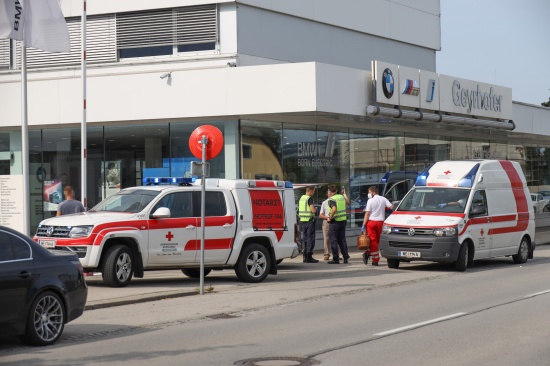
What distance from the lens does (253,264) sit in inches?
757

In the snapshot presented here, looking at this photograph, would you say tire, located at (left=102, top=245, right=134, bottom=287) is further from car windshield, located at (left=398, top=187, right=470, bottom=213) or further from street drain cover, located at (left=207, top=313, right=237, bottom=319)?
car windshield, located at (left=398, top=187, right=470, bottom=213)

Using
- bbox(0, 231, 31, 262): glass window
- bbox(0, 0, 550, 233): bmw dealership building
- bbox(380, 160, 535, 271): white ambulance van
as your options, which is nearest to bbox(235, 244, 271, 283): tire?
bbox(380, 160, 535, 271): white ambulance van

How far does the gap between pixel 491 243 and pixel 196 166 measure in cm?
908

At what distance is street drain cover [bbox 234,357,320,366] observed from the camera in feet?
32.1

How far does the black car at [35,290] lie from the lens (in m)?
10.7

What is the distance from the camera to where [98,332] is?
40.8 feet

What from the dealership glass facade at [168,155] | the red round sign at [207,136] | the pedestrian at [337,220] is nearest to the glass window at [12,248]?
the red round sign at [207,136]

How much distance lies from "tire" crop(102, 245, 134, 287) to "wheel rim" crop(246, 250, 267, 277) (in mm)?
2617

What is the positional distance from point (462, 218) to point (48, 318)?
12.7 meters

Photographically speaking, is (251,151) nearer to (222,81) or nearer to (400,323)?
(222,81)

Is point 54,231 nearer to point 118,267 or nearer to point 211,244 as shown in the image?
point 118,267

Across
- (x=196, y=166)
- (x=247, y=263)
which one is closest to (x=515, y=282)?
(x=247, y=263)

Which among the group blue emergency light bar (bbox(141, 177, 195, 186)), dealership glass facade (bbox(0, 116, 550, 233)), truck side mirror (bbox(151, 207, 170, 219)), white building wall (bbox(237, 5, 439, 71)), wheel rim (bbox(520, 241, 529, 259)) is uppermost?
white building wall (bbox(237, 5, 439, 71))

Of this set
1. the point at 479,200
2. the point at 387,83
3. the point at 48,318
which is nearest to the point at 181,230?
the point at 48,318
